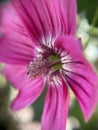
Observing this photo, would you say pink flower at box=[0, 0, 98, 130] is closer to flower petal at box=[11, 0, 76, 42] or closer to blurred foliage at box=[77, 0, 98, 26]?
flower petal at box=[11, 0, 76, 42]

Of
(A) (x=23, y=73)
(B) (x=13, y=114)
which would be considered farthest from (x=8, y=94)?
(A) (x=23, y=73)

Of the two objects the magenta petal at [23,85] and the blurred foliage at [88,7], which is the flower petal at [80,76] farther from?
the blurred foliage at [88,7]

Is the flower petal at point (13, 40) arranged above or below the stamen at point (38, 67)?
above

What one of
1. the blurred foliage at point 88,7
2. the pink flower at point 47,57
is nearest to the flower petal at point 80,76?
the pink flower at point 47,57

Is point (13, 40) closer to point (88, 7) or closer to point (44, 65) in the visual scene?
point (44, 65)

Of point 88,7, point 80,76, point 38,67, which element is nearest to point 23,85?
point 38,67

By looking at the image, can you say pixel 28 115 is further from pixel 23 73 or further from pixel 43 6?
pixel 43 6
